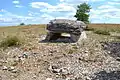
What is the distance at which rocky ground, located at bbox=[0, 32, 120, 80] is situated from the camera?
10.2 metres

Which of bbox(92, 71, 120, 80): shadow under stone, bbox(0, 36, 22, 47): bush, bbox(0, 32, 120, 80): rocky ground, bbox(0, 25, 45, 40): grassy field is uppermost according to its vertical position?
bbox(0, 36, 22, 47): bush

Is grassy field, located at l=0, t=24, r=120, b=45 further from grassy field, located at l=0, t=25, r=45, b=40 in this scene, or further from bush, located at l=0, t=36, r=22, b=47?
bush, located at l=0, t=36, r=22, b=47

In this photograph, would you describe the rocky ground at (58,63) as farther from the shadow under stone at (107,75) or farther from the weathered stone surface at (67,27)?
the weathered stone surface at (67,27)

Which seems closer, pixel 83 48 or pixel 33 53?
pixel 33 53

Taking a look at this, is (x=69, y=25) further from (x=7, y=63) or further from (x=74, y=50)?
(x=7, y=63)

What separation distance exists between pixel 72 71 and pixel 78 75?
0.47 m

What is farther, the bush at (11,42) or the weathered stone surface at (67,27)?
the weathered stone surface at (67,27)

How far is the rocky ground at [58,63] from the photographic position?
10.2 metres

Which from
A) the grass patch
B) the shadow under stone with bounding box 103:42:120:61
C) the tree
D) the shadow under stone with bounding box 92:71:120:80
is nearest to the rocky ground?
the shadow under stone with bounding box 92:71:120:80

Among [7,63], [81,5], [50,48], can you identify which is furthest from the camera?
[81,5]

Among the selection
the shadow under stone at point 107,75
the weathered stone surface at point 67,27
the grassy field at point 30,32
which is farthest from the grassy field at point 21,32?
the shadow under stone at point 107,75

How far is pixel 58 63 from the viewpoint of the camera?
11.7m

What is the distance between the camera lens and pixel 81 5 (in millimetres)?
37469

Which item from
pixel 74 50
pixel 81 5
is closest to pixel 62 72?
pixel 74 50
